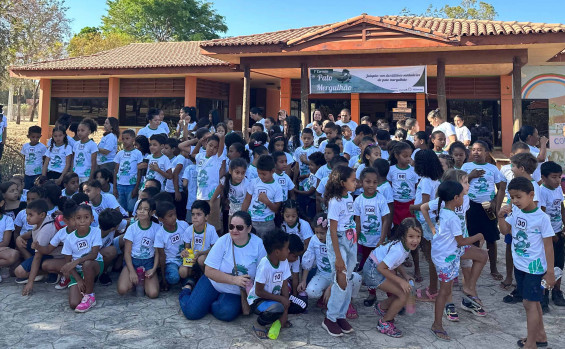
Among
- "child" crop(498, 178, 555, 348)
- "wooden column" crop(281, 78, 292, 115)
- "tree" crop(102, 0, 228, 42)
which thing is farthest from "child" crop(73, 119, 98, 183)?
"tree" crop(102, 0, 228, 42)

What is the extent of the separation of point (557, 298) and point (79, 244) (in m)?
4.44

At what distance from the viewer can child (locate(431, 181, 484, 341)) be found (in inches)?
134

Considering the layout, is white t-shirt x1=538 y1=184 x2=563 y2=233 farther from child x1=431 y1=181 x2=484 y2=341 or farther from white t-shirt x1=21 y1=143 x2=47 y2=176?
white t-shirt x1=21 y1=143 x2=47 y2=176

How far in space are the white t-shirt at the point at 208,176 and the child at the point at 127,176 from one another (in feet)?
3.71

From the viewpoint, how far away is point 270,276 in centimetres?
339

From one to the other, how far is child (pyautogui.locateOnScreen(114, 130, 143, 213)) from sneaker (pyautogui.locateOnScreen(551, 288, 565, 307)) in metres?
4.80

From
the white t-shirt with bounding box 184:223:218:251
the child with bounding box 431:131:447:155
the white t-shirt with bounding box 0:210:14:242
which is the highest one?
the child with bounding box 431:131:447:155

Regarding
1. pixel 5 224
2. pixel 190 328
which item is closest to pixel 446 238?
pixel 190 328

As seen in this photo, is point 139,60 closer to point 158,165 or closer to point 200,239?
point 158,165

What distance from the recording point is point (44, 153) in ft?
21.4

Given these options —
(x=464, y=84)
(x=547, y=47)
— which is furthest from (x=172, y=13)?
(x=547, y=47)

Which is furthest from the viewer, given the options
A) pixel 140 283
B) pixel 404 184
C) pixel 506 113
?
pixel 506 113

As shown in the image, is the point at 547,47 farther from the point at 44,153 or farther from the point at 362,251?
the point at 44,153

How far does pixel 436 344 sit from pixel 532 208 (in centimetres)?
122
